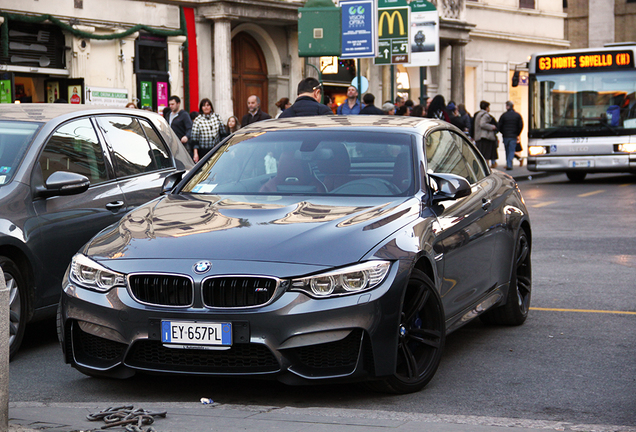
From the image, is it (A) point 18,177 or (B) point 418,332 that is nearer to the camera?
(B) point 418,332

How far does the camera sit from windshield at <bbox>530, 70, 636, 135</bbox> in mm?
23250

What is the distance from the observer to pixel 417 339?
5.27 metres

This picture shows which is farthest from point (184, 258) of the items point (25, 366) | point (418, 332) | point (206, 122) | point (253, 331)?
point (206, 122)

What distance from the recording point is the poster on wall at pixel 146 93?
26.6 m

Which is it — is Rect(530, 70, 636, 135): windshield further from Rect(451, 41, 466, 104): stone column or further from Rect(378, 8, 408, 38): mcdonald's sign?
Rect(451, 41, 466, 104): stone column

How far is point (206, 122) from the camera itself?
17672mm

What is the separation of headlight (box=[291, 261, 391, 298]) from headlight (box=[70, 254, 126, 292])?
926 millimetres

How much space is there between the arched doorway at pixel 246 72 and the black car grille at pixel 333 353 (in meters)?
25.8

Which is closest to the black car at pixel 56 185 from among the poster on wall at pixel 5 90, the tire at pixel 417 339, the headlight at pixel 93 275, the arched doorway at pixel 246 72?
the headlight at pixel 93 275

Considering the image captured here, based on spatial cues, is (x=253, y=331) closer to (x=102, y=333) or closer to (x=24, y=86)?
(x=102, y=333)

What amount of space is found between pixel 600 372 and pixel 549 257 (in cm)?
542

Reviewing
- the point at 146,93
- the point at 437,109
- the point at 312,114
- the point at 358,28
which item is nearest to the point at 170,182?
the point at 312,114

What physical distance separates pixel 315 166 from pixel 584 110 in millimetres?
18676

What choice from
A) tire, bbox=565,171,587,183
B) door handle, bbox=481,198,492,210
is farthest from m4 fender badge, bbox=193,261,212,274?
tire, bbox=565,171,587,183
